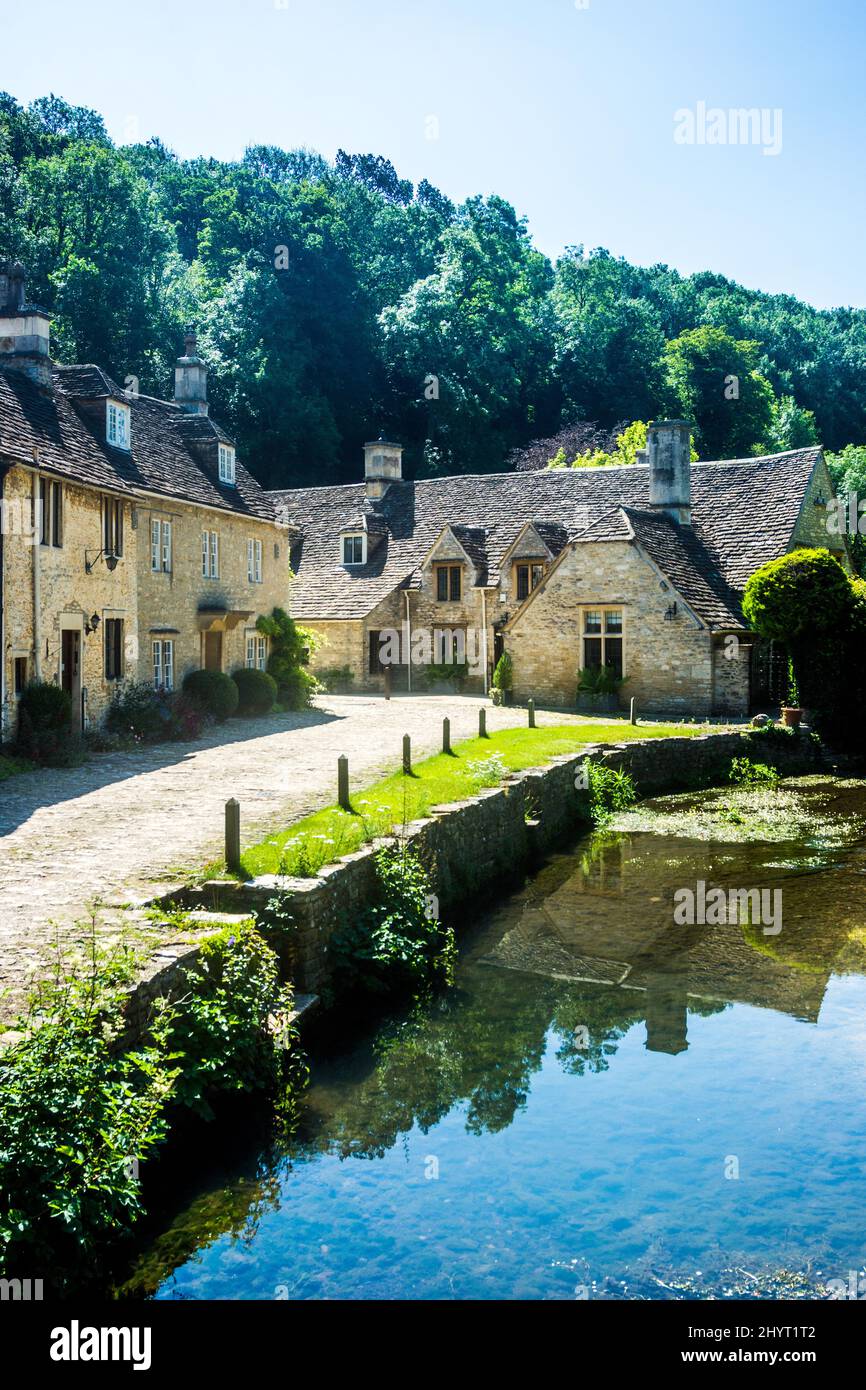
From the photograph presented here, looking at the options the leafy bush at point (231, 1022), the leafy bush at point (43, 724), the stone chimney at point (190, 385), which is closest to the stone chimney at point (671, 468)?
the stone chimney at point (190, 385)

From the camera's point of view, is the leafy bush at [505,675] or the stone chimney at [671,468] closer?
the leafy bush at [505,675]

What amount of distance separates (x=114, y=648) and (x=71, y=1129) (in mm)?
19439

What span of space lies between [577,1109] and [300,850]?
397 centimetres

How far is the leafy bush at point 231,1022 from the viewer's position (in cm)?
866

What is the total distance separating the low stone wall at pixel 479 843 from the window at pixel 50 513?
32.5 ft

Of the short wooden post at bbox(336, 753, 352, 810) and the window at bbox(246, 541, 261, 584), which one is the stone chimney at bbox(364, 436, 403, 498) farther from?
the short wooden post at bbox(336, 753, 352, 810)

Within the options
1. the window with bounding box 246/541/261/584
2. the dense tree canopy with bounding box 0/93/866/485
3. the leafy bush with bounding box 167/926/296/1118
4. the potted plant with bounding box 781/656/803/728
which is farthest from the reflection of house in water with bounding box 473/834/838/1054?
the dense tree canopy with bounding box 0/93/866/485

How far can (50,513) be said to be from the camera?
21922 mm

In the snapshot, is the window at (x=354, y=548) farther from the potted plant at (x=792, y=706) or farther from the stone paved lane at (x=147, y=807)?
the potted plant at (x=792, y=706)

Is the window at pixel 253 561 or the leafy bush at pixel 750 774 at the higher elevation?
the window at pixel 253 561

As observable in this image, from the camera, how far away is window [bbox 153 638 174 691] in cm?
2777

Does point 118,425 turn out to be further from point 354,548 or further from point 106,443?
point 354,548

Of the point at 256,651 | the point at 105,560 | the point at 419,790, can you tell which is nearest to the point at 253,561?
the point at 256,651

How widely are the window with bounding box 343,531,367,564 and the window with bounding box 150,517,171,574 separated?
14.9m
